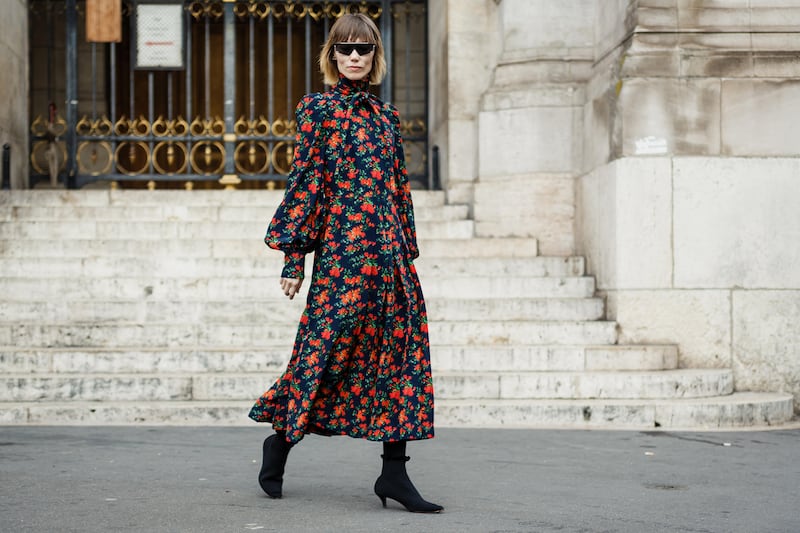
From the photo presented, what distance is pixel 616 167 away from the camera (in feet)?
29.6

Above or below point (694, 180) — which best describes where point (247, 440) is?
below

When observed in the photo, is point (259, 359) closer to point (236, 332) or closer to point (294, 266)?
point (236, 332)

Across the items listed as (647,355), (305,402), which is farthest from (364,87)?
(647,355)

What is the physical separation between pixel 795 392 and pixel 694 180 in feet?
5.36

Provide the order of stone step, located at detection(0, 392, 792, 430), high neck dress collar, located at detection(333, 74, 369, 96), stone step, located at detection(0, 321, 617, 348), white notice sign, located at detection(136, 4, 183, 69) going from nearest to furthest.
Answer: high neck dress collar, located at detection(333, 74, 369, 96)
stone step, located at detection(0, 392, 792, 430)
stone step, located at detection(0, 321, 617, 348)
white notice sign, located at detection(136, 4, 183, 69)

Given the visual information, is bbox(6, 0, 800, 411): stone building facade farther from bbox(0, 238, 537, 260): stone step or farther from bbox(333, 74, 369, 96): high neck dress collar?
bbox(333, 74, 369, 96): high neck dress collar

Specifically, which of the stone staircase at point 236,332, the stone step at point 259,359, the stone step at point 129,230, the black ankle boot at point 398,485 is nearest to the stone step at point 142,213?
the stone staircase at point 236,332

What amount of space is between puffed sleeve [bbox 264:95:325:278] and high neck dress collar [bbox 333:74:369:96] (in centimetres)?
11

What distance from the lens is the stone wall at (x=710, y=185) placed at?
8812 millimetres

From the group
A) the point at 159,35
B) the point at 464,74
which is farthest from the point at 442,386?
the point at 159,35

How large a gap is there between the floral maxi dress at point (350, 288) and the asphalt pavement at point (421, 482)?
1.26 ft

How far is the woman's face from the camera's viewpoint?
4992 millimetres

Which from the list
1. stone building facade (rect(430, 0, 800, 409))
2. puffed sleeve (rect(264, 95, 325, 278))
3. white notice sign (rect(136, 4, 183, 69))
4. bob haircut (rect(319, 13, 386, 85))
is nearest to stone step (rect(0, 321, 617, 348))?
stone building facade (rect(430, 0, 800, 409))

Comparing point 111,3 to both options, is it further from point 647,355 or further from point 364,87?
point 364,87
